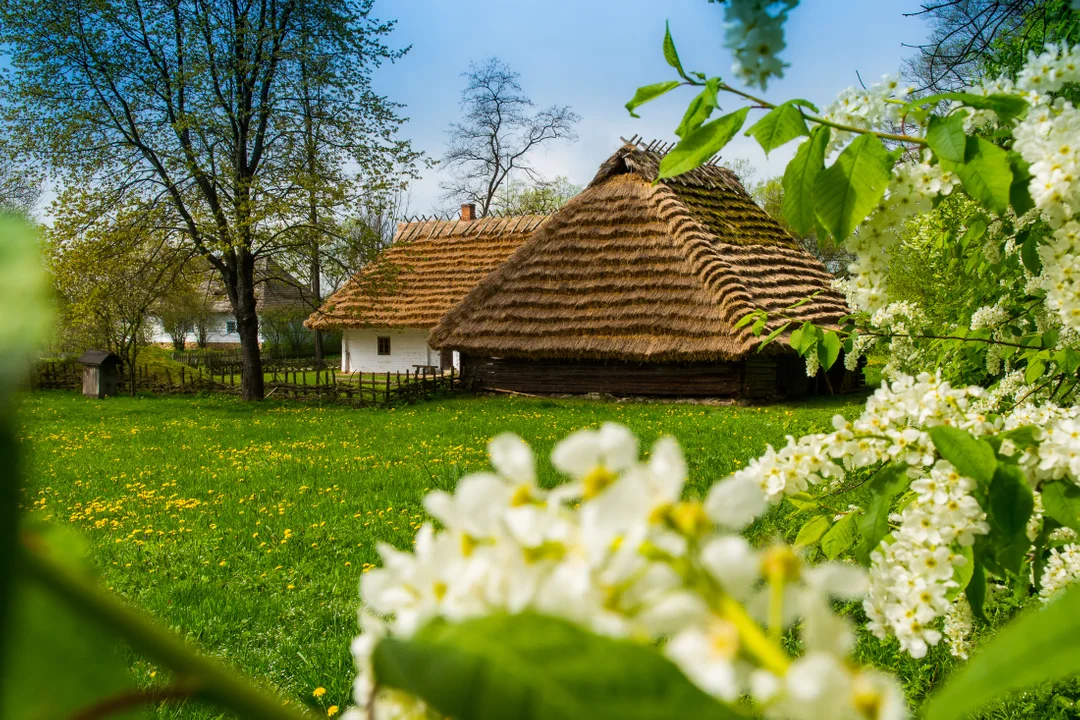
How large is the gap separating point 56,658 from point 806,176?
1.18 metres

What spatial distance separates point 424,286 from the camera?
61.8ft

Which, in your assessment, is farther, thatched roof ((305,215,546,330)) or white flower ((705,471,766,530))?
thatched roof ((305,215,546,330))

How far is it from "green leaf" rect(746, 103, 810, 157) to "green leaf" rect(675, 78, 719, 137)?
0.26 feet

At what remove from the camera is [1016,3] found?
11.5 ft

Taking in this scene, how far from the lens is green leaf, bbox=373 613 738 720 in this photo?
207 mm

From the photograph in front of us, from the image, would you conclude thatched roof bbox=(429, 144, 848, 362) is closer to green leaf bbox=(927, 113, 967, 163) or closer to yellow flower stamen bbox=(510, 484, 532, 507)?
green leaf bbox=(927, 113, 967, 163)

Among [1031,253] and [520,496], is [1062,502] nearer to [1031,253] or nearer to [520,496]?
[1031,253]

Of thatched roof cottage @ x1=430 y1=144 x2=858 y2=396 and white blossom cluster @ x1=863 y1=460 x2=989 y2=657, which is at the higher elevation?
thatched roof cottage @ x1=430 y1=144 x2=858 y2=396

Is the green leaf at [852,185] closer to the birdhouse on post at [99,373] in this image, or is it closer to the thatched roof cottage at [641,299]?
the thatched roof cottage at [641,299]

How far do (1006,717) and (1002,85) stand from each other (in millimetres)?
2164

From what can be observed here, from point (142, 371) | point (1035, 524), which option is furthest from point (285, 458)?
point (142, 371)

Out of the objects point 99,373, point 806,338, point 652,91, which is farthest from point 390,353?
point 652,91

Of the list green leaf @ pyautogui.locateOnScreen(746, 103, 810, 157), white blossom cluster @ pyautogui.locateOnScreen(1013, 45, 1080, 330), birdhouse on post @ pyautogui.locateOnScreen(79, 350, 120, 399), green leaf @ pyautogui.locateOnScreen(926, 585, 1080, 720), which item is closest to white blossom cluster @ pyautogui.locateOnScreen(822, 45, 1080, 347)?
white blossom cluster @ pyautogui.locateOnScreen(1013, 45, 1080, 330)

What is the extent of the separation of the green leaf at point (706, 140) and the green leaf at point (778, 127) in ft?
0.09
